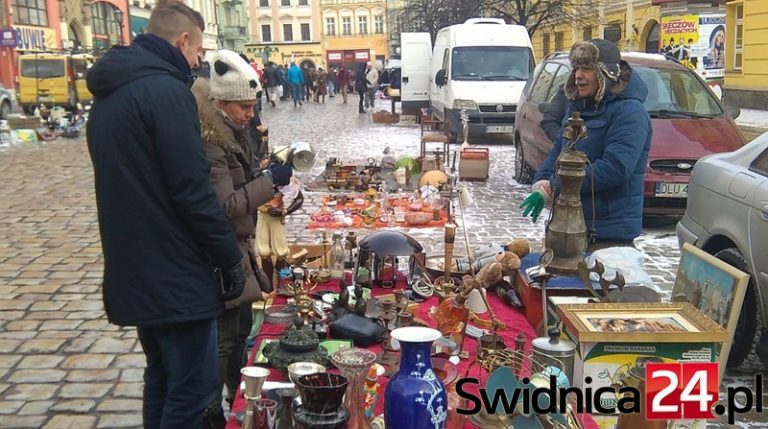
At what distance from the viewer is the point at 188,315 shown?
2686 mm

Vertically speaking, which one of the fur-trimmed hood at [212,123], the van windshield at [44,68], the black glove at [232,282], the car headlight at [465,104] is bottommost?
the black glove at [232,282]

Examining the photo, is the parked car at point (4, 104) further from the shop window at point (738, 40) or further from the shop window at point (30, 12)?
the shop window at point (738, 40)

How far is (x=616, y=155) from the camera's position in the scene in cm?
368

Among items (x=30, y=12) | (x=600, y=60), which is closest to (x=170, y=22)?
(x=600, y=60)

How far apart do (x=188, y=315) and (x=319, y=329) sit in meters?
0.85

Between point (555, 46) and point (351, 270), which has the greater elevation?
point (555, 46)

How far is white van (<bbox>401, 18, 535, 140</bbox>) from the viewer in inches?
585

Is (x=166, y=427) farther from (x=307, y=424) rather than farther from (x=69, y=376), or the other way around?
(x=69, y=376)

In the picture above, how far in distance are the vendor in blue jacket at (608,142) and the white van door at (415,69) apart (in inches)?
687

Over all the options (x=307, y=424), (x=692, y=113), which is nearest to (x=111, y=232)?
(x=307, y=424)

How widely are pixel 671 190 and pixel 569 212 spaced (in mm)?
4703

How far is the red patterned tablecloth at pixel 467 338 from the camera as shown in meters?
2.69

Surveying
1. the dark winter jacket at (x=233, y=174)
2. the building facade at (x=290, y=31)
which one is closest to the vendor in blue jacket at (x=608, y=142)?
the dark winter jacket at (x=233, y=174)

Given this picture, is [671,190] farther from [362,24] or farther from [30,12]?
[362,24]
